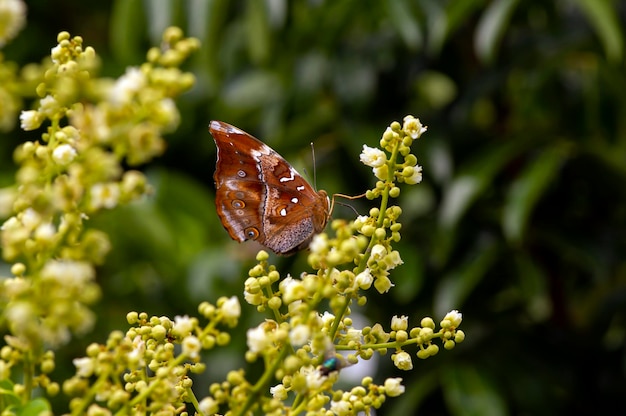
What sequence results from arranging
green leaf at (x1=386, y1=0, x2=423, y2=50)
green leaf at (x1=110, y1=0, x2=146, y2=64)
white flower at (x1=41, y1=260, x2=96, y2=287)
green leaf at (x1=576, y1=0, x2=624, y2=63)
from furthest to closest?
green leaf at (x1=110, y1=0, x2=146, y2=64)
green leaf at (x1=386, y1=0, x2=423, y2=50)
green leaf at (x1=576, y1=0, x2=624, y2=63)
white flower at (x1=41, y1=260, x2=96, y2=287)

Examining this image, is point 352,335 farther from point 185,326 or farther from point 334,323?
point 185,326

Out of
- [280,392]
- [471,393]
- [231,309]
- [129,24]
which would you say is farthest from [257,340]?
[129,24]

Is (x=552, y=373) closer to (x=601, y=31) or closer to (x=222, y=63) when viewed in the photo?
(x=601, y=31)

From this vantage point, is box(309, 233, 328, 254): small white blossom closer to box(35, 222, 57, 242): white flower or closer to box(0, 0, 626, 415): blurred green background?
box(35, 222, 57, 242): white flower

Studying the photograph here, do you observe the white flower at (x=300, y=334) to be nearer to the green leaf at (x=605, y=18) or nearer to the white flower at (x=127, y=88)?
the white flower at (x=127, y=88)

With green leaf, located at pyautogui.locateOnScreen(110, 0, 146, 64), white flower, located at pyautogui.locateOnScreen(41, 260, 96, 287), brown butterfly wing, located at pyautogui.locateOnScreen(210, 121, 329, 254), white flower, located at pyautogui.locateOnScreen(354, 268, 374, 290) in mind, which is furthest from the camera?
green leaf, located at pyautogui.locateOnScreen(110, 0, 146, 64)

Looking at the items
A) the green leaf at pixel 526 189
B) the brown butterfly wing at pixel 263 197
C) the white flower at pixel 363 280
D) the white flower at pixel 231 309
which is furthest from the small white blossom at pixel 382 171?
the green leaf at pixel 526 189

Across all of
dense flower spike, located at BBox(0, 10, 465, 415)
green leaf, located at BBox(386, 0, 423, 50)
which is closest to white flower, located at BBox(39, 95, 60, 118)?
dense flower spike, located at BBox(0, 10, 465, 415)
